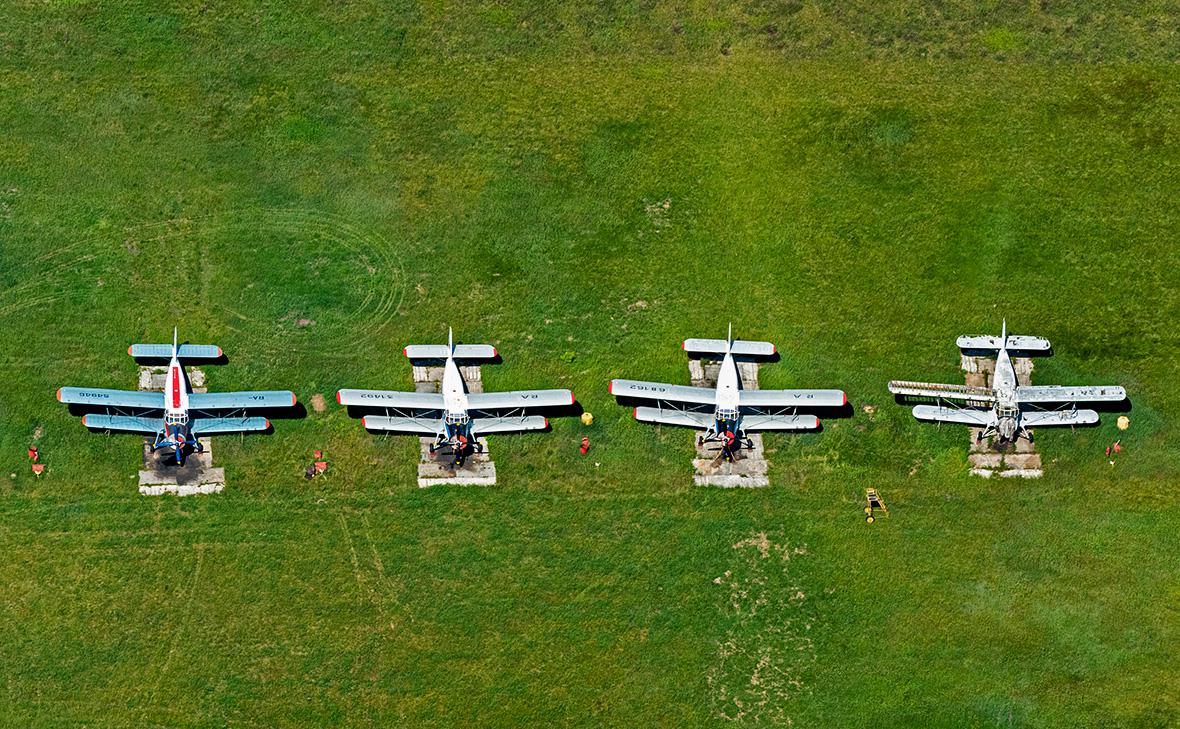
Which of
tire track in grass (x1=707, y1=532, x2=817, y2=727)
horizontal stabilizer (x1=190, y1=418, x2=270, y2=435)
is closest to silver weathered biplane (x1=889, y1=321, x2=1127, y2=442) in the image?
tire track in grass (x1=707, y1=532, x2=817, y2=727)

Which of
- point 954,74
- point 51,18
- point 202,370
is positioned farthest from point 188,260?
point 954,74

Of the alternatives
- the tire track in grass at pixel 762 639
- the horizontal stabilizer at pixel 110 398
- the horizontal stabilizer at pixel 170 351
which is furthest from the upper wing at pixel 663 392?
the horizontal stabilizer at pixel 110 398

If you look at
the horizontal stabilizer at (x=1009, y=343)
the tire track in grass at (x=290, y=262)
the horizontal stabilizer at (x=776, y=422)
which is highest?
the tire track in grass at (x=290, y=262)

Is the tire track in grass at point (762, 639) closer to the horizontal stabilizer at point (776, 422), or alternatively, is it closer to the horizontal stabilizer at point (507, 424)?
the horizontal stabilizer at point (776, 422)

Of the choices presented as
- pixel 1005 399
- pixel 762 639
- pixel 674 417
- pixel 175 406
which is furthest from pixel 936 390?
pixel 175 406

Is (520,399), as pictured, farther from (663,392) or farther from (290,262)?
(290,262)

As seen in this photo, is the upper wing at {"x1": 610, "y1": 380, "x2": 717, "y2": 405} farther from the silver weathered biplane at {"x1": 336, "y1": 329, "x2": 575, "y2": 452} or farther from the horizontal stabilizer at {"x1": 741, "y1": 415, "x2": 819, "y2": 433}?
the silver weathered biplane at {"x1": 336, "y1": 329, "x2": 575, "y2": 452}
